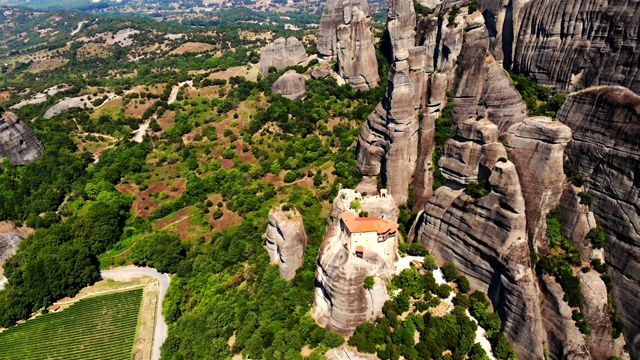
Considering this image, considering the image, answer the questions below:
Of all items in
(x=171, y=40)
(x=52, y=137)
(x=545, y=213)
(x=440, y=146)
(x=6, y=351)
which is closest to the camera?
(x=545, y=213)

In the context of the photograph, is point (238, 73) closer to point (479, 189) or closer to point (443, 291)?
point (479, 189)

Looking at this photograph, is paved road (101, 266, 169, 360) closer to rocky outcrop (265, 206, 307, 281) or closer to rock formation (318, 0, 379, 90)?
→ rocky outcrop (265, 206, 307, 281)

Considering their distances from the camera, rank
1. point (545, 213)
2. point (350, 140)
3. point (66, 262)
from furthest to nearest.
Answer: point (350, 140) → point (66, 262) → point (545, 213)

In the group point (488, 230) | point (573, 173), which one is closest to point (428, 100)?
point (573, 173)

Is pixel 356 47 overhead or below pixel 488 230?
overhead

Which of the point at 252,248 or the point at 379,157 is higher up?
the point at 379,157

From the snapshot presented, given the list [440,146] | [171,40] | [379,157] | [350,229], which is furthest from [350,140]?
[171,40]

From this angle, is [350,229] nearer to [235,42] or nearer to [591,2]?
[591,2]
